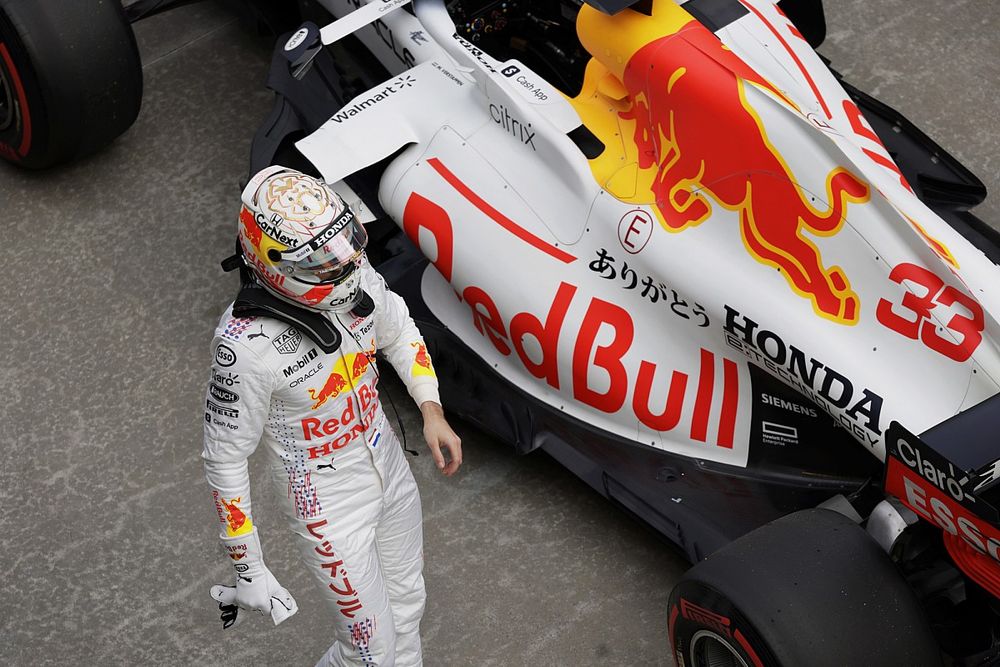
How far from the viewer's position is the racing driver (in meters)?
2.90

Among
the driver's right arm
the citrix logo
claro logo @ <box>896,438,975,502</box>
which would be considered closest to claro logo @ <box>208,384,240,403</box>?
the driver's right arm

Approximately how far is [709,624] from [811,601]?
0.27m

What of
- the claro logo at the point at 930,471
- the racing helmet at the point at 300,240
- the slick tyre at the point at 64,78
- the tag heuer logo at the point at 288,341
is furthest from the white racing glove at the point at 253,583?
the slick tyre at the point at 64,78

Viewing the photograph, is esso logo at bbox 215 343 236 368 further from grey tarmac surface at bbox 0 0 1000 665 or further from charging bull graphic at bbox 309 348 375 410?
grey tarmac surface at bbox 0 0 1000 665

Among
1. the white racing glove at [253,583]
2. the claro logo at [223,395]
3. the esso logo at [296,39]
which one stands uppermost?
the claro logo at [223,395]

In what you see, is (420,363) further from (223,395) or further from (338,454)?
(223,395)

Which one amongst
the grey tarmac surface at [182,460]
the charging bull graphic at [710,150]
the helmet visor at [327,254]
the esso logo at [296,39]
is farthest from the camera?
the esso logo at [296,39]

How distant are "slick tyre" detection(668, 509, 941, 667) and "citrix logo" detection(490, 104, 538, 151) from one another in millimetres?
1499

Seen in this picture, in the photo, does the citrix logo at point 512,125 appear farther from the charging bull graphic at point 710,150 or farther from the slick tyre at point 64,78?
the slick tyre at point 64,78

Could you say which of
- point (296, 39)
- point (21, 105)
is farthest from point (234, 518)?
point (21, 105)

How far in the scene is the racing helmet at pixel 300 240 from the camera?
2.85 meters

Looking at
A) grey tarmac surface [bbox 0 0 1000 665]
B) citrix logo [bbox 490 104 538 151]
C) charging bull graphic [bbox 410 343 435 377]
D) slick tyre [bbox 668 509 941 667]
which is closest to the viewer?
slick tyre [bbox 668 509 941 667]

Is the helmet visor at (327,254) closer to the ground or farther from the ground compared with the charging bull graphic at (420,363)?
farther from the ground

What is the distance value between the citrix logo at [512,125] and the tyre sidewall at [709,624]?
151cm
